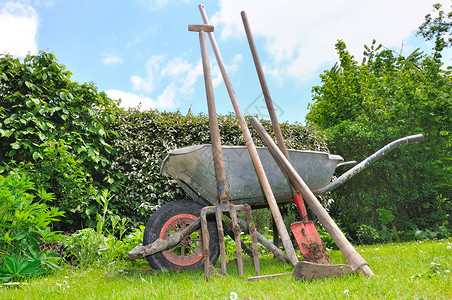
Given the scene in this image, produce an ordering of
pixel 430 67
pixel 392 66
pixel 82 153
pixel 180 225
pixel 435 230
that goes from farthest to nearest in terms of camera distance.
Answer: pixel 392 66 → pixel 430 67 → pixel 435 230 → pixel 82 153 → pixel 180 225

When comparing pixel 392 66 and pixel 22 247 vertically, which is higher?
pixel 392 66

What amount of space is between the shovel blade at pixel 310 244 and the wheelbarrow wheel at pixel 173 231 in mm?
622

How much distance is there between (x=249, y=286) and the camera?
5.80 ft

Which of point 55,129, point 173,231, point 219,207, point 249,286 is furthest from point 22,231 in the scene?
point 249,286

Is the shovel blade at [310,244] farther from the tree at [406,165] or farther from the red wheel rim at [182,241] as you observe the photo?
the tree at [406,165]

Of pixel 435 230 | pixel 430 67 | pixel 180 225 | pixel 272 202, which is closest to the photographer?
pixel 272 202

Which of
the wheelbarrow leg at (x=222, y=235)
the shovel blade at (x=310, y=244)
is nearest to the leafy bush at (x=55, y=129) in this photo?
the wheelbarrow leg at (x=222, y=235)

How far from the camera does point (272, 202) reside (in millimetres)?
2264

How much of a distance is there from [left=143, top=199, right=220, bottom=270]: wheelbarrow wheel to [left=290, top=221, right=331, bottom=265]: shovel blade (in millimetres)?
622

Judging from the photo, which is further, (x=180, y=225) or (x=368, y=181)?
(x=368, y=181)

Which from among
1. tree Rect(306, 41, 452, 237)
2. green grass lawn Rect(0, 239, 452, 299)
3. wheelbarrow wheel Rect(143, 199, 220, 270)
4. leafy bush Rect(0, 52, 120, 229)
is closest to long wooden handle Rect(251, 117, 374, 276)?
green grass lawn Rect(0, 239, 452, 299)

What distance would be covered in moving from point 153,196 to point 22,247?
1.32m

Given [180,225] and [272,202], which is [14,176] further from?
[272,202]

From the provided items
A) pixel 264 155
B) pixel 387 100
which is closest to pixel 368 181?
pixel 387 100
